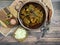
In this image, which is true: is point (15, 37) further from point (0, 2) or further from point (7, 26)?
point (0, 2)

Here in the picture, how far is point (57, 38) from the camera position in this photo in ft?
3.71

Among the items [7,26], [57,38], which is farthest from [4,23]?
[57,38]

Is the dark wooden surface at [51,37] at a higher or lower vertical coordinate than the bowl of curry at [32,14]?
lower

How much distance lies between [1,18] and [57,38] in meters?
0.34

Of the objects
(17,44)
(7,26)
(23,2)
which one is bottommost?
(17,44)

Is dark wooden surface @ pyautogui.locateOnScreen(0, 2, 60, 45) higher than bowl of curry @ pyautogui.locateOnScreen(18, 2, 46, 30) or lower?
lower

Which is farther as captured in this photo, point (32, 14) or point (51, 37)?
point (51, 37)

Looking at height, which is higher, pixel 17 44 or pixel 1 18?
pixel 1 18

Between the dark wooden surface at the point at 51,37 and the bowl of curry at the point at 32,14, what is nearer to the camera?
the bowl of curry at the point at 32,14

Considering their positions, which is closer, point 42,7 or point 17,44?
point 42,7

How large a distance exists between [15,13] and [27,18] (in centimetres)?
7

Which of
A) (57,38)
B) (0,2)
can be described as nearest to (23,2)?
(0,2)

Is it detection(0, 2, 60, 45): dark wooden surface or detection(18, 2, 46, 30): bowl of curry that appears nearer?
detection(18, 2, 46, 30): bowl of curry

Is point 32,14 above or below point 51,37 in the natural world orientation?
above
